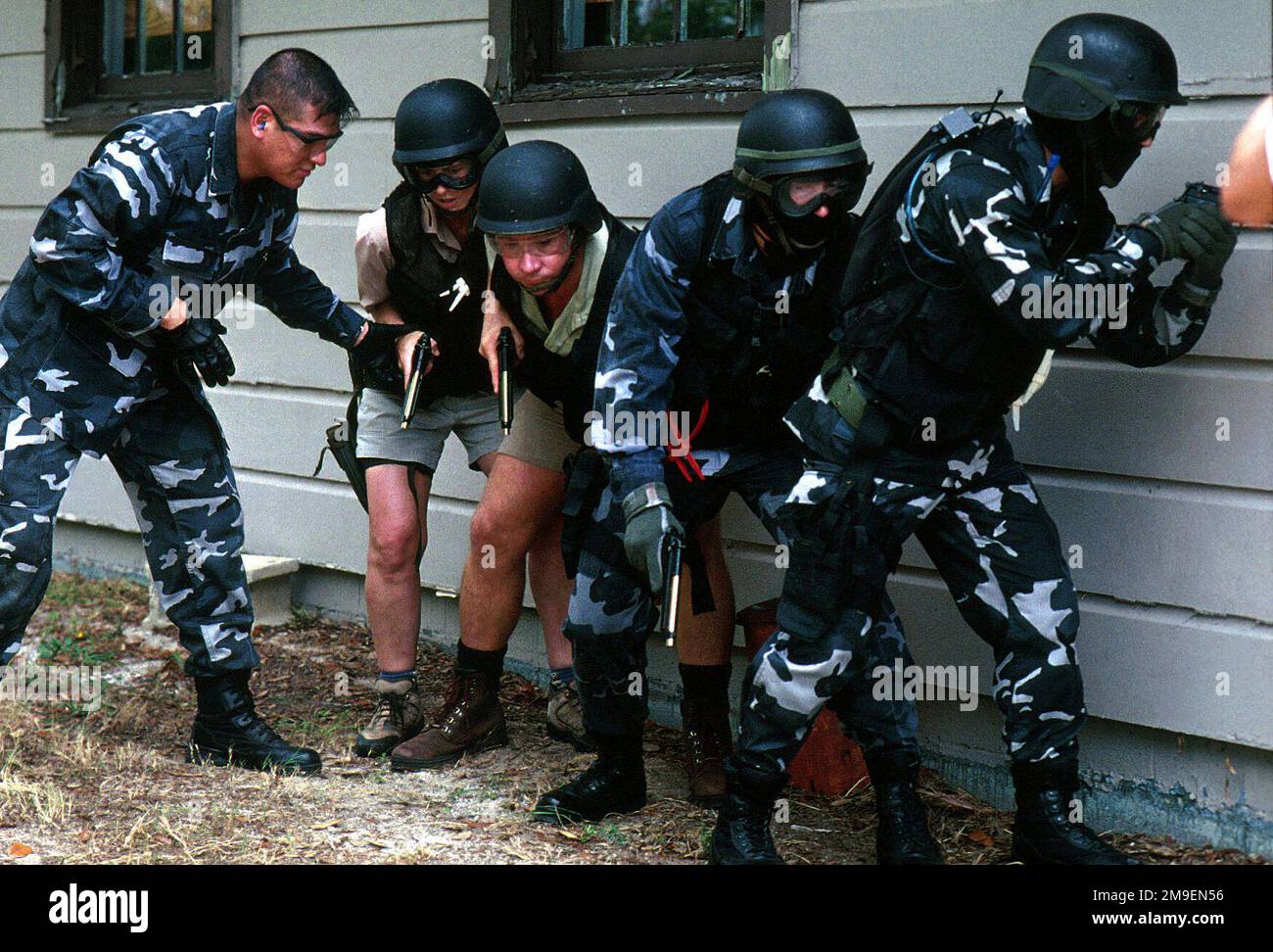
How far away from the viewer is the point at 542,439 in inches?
169

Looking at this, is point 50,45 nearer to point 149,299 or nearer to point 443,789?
point 149,299

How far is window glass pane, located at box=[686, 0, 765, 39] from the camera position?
449 cm

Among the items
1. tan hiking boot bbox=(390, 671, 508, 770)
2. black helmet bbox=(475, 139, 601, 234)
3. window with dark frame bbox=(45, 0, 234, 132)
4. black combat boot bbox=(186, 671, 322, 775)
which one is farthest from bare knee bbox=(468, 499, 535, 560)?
window with dark frame bbox=(45, 0, 234, 132)

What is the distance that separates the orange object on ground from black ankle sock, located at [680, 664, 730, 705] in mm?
126

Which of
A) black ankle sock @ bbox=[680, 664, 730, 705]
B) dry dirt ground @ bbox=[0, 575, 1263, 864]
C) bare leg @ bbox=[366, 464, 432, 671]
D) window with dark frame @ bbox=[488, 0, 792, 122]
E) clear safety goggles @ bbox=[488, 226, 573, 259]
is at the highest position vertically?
window with dark frame @ bbox=[488, 0, 792, 122]

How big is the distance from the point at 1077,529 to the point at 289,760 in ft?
8.07

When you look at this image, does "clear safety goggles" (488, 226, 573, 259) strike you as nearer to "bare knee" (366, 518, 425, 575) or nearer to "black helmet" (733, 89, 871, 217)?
"black helmet" (733, 89, 871, 217)

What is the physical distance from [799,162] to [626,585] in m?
1.21

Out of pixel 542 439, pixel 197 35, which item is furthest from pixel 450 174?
pixel 197 35

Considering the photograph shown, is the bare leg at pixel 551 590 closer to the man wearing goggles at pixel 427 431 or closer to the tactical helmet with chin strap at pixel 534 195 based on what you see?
the man wearing goggles at pixel 427 431

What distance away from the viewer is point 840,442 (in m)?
3.38

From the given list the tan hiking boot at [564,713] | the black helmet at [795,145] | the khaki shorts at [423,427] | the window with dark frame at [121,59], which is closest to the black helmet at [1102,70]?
the black helmet at [795,145]

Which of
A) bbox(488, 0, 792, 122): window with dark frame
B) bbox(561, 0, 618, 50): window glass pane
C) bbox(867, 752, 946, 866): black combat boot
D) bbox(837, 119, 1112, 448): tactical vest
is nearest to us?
bbox(837, 119, 1112, 448): tactical vest

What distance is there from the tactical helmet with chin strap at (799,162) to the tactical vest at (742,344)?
0.15m
